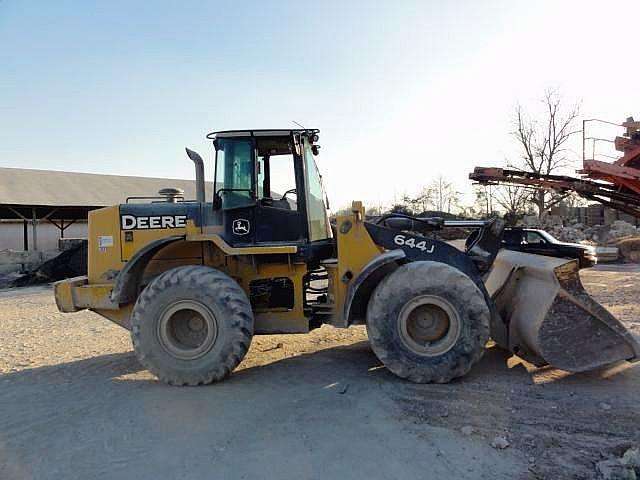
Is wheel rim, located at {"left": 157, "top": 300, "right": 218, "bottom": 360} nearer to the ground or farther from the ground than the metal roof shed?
nearer to the ground

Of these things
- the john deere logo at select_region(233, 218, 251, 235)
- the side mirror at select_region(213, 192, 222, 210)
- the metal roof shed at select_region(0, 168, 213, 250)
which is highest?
the metal roof shed at select_region(0, 168, 213, 250)

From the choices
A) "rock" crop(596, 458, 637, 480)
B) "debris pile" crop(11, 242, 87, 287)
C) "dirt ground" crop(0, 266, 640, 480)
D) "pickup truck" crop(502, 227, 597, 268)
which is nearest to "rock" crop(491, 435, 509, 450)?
"dirt ground" crop(0, 266, 640, 480)

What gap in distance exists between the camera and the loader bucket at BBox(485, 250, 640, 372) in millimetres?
4598

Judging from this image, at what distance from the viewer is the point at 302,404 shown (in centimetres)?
438

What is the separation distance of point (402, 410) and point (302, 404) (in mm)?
896

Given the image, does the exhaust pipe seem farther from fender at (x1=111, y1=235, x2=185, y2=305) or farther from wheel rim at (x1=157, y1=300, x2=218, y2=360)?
wheel rim at (x1=157, y1=300, x2=218, y2=360)

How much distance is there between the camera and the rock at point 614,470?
297 cm

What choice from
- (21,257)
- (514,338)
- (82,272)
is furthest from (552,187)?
(21,257)

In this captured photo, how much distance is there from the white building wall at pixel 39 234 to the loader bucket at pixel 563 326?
24172mm

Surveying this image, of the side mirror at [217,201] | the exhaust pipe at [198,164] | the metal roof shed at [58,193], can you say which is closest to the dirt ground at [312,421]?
the side mirror at [217,201]

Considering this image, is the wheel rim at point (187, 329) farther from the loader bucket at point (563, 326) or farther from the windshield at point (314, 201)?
the loader bucket at point (563, 326)

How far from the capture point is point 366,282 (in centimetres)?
518

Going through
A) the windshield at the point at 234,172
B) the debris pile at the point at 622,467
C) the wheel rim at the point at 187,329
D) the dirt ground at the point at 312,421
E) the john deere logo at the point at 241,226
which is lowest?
the dirt ground at the point at 312,421

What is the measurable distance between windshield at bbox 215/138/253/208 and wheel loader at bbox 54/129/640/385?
0.04ft
